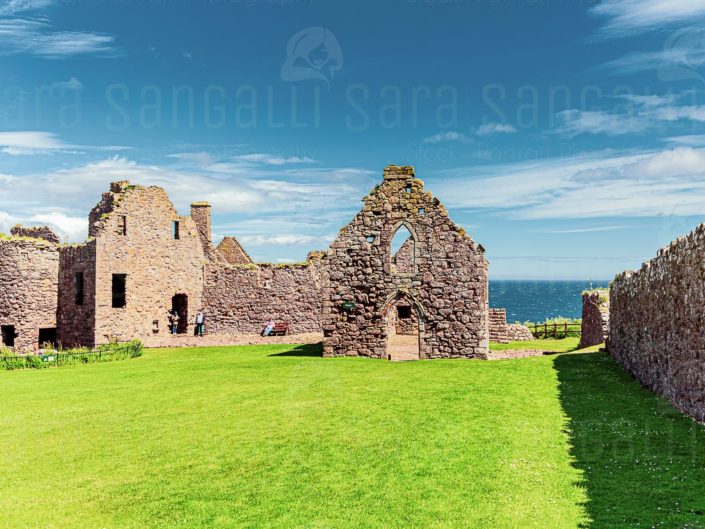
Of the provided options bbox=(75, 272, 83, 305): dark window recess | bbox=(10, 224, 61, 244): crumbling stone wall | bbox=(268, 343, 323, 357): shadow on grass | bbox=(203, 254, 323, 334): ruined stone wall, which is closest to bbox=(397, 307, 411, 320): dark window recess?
bbox=(203, 254, 323, 334): ruined stone wall

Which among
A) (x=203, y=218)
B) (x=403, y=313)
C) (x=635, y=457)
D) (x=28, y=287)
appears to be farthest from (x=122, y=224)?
(x=635, y=457)

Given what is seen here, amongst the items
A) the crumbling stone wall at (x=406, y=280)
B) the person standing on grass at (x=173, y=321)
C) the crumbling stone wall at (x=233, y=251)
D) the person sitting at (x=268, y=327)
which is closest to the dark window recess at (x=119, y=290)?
the person standing on grass at (x=173, y=321)

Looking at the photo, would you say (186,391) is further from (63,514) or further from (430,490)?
(430,490)

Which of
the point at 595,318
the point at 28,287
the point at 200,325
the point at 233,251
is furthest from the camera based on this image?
the point at 233,251

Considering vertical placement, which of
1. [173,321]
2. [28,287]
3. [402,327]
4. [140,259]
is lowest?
[402,327]

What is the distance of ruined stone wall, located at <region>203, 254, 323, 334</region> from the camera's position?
118ft

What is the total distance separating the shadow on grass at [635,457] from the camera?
765cm

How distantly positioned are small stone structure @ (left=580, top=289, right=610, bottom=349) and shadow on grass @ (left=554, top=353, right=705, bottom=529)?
10.4 metres

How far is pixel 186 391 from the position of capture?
56.2 feet

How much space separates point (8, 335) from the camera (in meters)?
30.6

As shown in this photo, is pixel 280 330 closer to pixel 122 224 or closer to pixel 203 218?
pixel 203 218

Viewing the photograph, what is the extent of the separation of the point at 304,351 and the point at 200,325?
1241 cm

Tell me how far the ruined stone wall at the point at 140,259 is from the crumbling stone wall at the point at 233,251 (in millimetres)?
6368

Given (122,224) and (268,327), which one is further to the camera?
(268,327)
